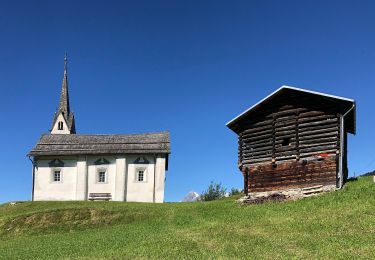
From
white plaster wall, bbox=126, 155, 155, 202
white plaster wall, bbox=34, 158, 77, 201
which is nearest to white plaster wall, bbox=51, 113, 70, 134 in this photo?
white plaster wall, bbox=34, 158, 77, 201

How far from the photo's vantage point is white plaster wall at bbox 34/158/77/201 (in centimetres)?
4778

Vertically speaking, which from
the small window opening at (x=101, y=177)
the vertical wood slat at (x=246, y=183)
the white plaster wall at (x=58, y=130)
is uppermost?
the white plaster wall at (x=58, y=130)

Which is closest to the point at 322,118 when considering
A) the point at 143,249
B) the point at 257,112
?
the point at 257,112

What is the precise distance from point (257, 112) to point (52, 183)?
27861 mm

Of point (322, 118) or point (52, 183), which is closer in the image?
point (322, 118)

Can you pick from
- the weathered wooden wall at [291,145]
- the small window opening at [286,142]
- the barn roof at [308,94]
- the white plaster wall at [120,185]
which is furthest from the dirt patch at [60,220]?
the white plaster wall at [120,185]

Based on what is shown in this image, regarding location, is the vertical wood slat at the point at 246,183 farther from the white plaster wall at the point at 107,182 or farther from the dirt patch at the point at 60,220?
the white plaster wall at the point at 107,182

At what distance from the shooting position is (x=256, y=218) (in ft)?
75.4

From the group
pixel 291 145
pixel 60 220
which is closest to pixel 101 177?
pixel 60 220

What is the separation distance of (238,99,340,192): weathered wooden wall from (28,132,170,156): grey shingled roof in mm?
18535

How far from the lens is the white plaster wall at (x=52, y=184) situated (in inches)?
1881

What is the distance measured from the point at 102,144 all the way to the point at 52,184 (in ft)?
23.3

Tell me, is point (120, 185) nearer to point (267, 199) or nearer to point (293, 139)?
point (267, 199)

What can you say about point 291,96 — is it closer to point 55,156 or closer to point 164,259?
point 164,259
